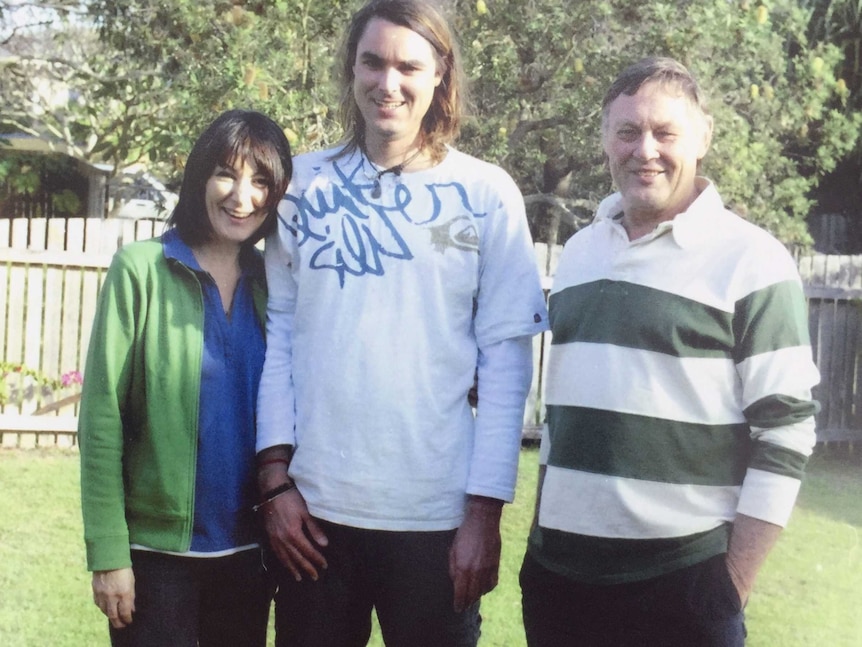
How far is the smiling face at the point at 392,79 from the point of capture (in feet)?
7.92

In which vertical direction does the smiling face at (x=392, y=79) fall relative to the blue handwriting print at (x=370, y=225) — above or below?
above

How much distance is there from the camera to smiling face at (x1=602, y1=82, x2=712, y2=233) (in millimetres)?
2256

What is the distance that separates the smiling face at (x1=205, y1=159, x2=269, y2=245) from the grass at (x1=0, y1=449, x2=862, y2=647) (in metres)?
2.26

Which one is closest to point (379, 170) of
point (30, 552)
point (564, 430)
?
point (564, 430)

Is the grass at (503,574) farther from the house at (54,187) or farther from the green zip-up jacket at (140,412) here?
the house at (54,187)

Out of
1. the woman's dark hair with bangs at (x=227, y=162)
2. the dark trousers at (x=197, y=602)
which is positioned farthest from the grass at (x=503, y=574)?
the woman's dark hair with bangs at (x=227, y=162)

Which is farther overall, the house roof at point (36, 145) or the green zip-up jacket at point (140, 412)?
the house roof at point (36, 145)

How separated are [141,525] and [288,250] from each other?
2.46 feet

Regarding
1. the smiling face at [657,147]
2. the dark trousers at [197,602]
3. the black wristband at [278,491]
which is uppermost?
the smiling face at [657,147]

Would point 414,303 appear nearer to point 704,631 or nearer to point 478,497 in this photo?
point 478,497

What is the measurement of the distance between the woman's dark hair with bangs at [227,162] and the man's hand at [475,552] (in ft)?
2.91

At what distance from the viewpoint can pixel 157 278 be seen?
2.41m

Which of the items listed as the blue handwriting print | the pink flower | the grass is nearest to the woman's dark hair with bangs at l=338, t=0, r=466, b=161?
the blue handwriting print

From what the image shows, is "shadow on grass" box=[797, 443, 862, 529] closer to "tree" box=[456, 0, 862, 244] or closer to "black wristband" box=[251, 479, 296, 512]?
"tree" box=[456, 0, 862, 244]
